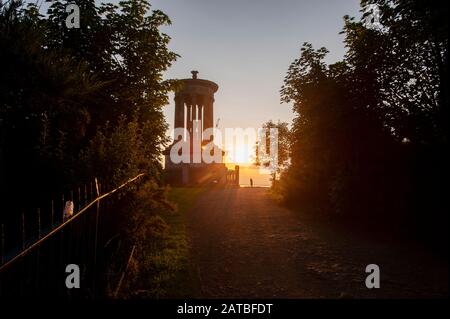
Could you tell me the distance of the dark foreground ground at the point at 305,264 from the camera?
16.0ft

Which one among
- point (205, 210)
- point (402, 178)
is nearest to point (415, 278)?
point (402, 178)

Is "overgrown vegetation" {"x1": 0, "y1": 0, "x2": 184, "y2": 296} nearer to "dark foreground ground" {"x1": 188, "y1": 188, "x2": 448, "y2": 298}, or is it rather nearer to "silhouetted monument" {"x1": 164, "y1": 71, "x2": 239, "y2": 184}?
"dark foreground ground" {"x1": 188, "y1": 188, "x2": 448, "y2": 298}

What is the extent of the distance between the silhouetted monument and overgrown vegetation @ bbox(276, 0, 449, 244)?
30808mm

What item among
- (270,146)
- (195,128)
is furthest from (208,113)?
(270,146)

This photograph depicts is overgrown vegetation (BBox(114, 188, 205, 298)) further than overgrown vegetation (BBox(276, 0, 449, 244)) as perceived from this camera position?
No

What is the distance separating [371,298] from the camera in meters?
4.55

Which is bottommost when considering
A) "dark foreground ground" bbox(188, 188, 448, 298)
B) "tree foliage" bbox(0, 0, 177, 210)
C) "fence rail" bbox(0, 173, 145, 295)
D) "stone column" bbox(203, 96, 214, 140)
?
"dark foreground ground" bbox(188, 188, 448, 298)

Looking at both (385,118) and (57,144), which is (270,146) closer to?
(385,118)

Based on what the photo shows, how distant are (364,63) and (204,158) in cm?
3468

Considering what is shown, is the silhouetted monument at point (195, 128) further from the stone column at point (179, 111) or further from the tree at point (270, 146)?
the tree at point (270, 146)

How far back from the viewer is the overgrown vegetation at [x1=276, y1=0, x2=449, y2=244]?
293 inches

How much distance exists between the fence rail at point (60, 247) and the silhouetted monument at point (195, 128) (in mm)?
36674

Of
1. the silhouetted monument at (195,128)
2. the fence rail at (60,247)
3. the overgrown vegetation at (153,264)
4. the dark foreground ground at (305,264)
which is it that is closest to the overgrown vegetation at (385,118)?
the dark foreground ground at (305,264)

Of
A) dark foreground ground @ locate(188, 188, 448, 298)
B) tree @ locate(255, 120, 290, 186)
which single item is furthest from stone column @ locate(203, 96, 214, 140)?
dark foreground ground @ locate(188, 188, 448, 298)
